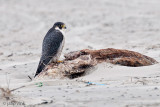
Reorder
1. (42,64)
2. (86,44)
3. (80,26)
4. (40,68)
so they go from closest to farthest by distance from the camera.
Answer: (40,68) → (42,64) → (86,44) → (80,26)

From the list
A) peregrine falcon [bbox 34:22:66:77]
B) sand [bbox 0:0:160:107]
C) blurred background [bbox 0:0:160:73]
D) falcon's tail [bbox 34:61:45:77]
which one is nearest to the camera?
sand [bbox 0:0:160:107]

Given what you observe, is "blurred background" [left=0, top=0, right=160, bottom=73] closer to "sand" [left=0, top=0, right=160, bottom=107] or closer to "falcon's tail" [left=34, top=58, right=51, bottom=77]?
"sand" [left=0, top=0, right=160, bottom=107]

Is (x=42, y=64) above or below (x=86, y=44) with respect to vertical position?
below

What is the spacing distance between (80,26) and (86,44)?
417 cm

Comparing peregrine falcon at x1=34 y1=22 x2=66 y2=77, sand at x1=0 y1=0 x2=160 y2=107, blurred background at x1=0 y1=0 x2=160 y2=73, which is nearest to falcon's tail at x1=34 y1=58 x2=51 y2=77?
peregrine falcon at x1=34 y1=22 x2=66 y2=77

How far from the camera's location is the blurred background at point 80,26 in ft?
31.1

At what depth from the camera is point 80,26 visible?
14.7 m

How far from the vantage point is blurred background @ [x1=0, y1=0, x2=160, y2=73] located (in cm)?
949

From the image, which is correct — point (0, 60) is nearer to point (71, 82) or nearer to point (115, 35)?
point (71, 82)

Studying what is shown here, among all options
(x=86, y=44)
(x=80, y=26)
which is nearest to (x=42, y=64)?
(x=86, y=44)

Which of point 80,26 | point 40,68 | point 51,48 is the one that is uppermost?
point 80,26

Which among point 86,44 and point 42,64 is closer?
point 42,64

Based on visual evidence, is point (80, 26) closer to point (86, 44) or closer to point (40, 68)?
point (86, 44)

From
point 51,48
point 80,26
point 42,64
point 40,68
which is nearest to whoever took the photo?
point 40,68
